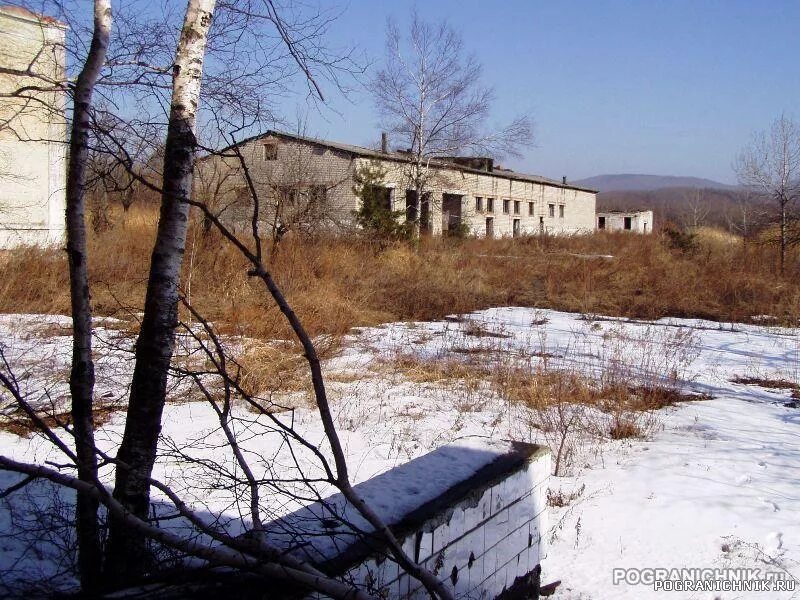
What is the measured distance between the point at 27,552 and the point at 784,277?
20.4 metres

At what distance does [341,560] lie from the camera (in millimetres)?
2268

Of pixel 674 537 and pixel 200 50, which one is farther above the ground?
pixel 200 50

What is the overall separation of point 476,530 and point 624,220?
6387 cm

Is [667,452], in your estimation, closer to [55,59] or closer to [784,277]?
[55,59]

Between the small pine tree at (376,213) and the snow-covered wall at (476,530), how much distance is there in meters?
18.2

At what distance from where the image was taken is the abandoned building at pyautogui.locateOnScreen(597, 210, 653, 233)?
62.6 metres

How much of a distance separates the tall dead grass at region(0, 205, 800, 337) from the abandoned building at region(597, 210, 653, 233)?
1558 inches

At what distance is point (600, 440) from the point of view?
6.10 m

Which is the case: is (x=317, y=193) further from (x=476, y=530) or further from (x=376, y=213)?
(x=476, y=530)

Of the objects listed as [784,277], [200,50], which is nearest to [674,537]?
[200,50]

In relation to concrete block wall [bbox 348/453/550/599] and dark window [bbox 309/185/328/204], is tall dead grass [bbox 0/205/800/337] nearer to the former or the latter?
dark window [bbox 309/185/328/204]

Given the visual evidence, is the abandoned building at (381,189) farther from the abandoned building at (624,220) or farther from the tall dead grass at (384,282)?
the abandoned building at (624,220)

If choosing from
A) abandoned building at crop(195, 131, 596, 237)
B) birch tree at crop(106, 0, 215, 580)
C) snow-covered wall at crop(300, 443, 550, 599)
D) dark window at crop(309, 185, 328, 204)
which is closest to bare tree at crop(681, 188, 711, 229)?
abandoned building at crop(195, 131, 596, 237)

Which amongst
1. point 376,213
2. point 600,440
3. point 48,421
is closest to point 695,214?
point 376,213
